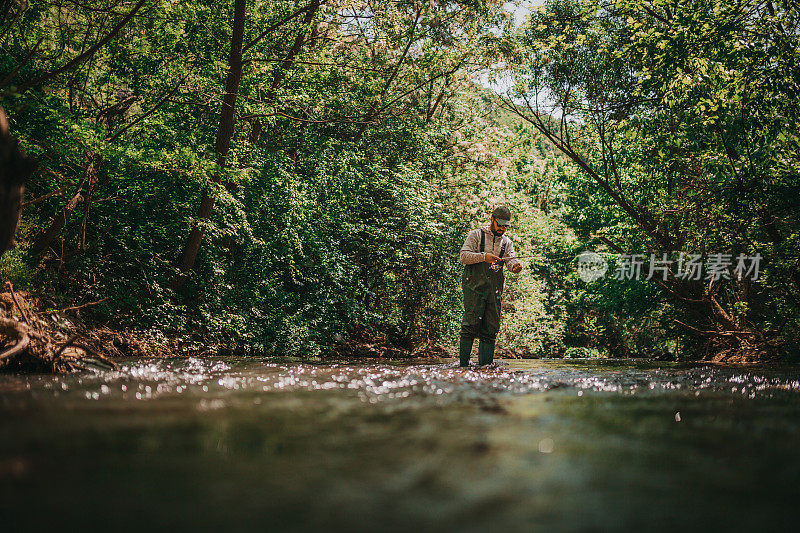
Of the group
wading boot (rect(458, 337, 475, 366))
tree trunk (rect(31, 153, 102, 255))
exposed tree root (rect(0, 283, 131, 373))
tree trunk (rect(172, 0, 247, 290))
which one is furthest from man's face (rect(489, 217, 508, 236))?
tree trunk (rect(31, 153, 102, 255))

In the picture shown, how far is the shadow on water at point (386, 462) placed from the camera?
163 centimetres

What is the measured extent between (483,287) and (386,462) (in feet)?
21.1

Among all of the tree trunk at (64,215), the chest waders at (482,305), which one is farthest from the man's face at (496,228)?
the tree trunk at (64,215)

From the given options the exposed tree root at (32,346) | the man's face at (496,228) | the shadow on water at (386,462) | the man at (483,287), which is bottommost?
the exposed tree root at (32,346)

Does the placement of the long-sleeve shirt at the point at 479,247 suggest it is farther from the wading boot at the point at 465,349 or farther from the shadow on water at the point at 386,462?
the shadow on water at the point at 386,462

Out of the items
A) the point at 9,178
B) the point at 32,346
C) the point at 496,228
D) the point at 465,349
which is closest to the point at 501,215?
the point at 496,228

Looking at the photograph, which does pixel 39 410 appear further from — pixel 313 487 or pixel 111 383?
pixel 313 487

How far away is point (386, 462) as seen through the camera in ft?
7.39

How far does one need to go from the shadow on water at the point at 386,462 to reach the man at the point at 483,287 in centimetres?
424

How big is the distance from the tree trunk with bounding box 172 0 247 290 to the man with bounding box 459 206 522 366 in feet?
16.2

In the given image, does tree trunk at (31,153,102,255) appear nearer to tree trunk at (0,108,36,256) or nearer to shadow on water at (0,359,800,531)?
shadow on water at (0,359,800,531)

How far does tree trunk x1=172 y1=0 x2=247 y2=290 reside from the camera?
37.2 ft

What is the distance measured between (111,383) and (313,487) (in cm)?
344

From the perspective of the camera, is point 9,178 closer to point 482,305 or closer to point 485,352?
point 482,305
